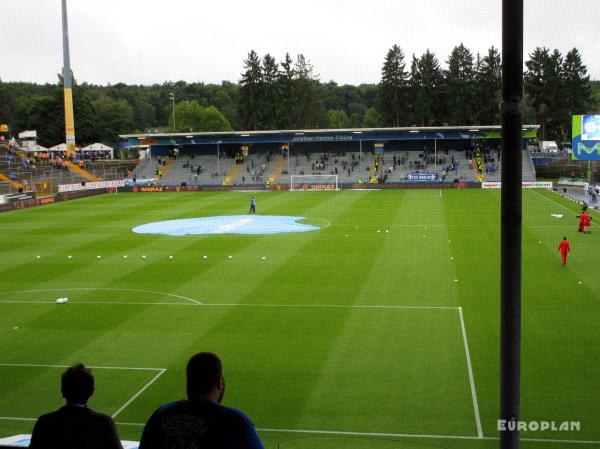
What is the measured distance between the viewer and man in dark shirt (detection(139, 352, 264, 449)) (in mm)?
2842

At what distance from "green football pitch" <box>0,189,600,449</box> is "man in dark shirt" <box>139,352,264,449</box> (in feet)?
16.2

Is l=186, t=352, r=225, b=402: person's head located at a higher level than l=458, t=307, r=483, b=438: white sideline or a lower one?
higher

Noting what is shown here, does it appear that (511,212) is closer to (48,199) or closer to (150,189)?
(48,199)

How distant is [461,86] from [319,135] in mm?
18038

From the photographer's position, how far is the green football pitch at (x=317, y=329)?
965cm

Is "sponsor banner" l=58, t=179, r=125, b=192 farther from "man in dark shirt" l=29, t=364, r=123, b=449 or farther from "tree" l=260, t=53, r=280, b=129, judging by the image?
"man in dark shirt" l=29, t=364, r=123, b=449

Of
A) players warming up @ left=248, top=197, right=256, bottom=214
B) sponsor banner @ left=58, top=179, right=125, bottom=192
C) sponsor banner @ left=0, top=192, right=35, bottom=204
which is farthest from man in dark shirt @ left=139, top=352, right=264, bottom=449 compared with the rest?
sponsor banner @ left=58, top=179, right=125, bottom=192

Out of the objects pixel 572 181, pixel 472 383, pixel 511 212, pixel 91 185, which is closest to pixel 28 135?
pixel 91 185

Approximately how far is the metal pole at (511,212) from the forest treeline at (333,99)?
4702 cm

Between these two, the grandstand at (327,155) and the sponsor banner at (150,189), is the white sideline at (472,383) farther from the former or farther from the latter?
the sponsor banner at (150,189)

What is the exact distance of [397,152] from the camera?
6309 centimetres

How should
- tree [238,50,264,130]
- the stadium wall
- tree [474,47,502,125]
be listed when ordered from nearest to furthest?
the stadium wall < tree [474,47,502,125] < tree [238,50,264,130]

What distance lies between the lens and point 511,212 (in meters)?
3.46

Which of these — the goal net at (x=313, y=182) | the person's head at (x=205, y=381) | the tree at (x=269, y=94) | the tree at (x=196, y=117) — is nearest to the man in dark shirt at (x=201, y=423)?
the person's head at (x=205, y=381)
